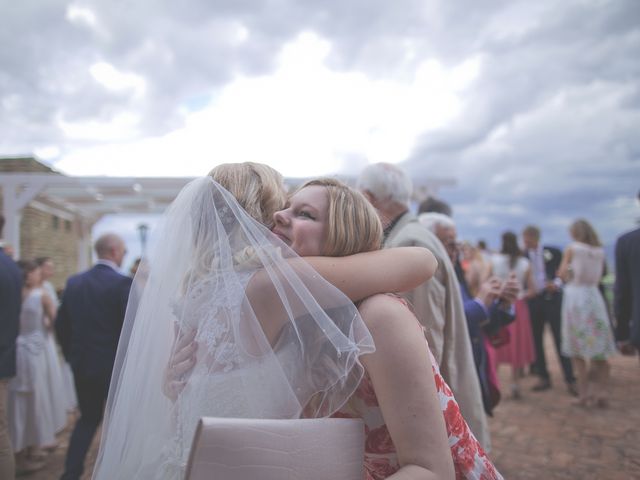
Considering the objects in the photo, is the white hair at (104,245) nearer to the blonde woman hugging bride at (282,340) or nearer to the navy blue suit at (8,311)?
the navy blue suit at (8,311)

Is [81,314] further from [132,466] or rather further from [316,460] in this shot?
[316,460]

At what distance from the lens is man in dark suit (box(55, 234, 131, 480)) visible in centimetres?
343

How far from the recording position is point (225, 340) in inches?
43.2

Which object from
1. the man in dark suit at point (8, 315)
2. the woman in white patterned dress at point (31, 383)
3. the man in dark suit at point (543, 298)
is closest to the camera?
the man in dark suit at point (8, 315)

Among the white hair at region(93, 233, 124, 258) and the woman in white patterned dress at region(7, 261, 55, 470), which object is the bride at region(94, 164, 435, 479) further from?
the woman in white patterned dress at region(7, 261, 55, 470)

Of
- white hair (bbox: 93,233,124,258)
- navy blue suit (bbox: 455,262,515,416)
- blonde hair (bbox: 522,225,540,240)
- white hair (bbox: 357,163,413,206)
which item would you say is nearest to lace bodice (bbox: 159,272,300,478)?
white hair (bbox: 357,163,413,206)

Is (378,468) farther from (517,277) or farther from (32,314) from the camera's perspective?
(517,277)

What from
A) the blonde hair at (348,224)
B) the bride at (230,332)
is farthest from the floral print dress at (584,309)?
the blonde hair at (348,224)

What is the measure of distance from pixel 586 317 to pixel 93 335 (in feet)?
18.1

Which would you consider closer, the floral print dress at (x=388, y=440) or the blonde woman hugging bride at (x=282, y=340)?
the blonde woman hugging bride at (x=282, y=340)

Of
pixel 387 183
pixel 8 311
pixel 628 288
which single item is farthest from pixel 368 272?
pixel 628 288

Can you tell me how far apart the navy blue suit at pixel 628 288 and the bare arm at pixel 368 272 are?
10.1ft

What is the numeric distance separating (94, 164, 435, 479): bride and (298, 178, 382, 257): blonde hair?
6 centimetres

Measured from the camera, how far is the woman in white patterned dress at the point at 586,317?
16.8 feet
